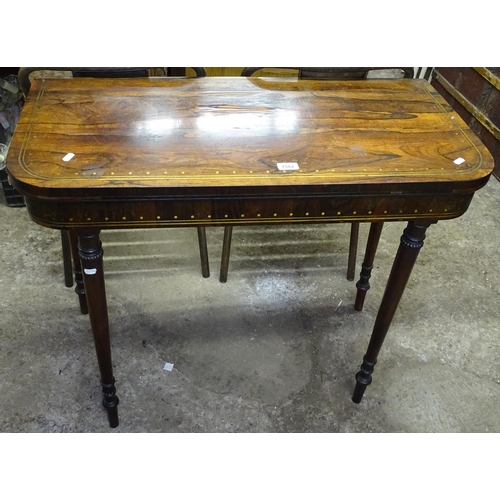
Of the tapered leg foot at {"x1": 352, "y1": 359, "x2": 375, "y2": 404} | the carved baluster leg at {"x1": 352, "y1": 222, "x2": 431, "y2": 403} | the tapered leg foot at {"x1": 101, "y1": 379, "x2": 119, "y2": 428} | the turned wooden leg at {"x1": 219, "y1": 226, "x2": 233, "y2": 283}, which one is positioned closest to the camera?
the carved baluster leg at {"x1": 352, "y1": 222, "x2": 431, "y2": 403}

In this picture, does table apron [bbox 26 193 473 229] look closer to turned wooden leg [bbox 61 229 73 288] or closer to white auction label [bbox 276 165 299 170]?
white auction label [bbox 276 165 299 170]

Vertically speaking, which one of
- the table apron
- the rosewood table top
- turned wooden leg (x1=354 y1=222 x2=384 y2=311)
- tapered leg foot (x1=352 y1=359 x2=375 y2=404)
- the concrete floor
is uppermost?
the rosewood table top

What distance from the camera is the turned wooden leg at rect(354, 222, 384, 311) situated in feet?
5.98

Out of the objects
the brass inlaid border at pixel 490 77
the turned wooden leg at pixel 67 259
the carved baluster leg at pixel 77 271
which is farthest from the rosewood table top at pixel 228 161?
the brass inlaid border at pixel 490 77

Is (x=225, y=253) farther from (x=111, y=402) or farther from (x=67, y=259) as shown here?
(x=111, y=402)

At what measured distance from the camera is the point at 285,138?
127cm

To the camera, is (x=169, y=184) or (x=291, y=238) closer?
(x=169, y=184)

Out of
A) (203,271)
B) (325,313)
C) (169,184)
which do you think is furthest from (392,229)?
(169,184)

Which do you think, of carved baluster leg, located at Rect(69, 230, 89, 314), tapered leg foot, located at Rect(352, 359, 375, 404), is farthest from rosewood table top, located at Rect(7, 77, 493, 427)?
carved baluster leg, located at Rect(69, 230, 89, 314)

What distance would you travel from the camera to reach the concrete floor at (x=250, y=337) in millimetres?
1649

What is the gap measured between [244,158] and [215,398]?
86 cm

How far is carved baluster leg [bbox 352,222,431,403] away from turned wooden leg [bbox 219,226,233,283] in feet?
2.21

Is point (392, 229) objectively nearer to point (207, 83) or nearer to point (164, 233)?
point (164, 233)

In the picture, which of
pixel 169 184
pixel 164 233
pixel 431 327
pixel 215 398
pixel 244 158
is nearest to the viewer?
pixel 169 184
